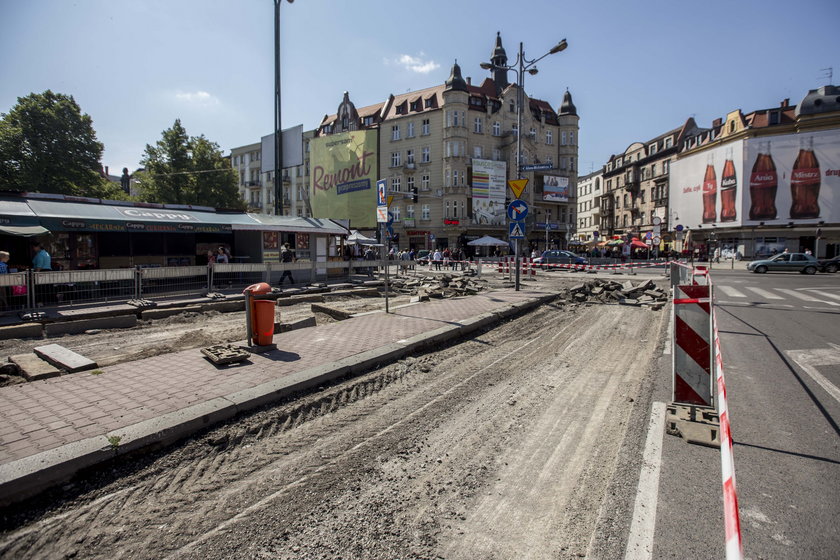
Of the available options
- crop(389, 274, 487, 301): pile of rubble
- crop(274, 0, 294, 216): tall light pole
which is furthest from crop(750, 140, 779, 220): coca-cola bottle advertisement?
crop(274, 0, 294, 216): tall light pole

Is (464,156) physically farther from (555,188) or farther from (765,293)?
(765,293)

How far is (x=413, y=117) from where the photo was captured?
165ft

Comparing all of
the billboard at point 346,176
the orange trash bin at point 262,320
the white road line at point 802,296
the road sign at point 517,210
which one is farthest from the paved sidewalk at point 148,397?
the billboard at point 346,176

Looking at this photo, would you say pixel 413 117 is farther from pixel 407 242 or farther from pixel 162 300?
pixel 162 300

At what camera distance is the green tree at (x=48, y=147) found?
94.5 feet

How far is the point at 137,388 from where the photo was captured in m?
4.39

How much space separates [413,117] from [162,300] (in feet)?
146

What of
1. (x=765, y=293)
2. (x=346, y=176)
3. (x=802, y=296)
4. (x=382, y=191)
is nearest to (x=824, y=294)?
(x=802, y=296)

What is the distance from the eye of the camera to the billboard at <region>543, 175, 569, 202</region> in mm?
53094

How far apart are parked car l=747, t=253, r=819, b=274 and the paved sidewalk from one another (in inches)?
1075

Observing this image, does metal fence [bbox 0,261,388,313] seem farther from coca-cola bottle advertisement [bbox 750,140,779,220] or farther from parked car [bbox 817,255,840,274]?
coca-cola bottle advertisement [bbox 750,140,779,220]

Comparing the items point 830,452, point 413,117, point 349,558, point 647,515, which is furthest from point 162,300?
point 413,117

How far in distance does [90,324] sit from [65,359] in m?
4.12

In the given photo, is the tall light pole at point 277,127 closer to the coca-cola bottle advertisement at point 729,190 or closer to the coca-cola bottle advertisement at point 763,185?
the coca-cola bottle advertisement at point 729,190
